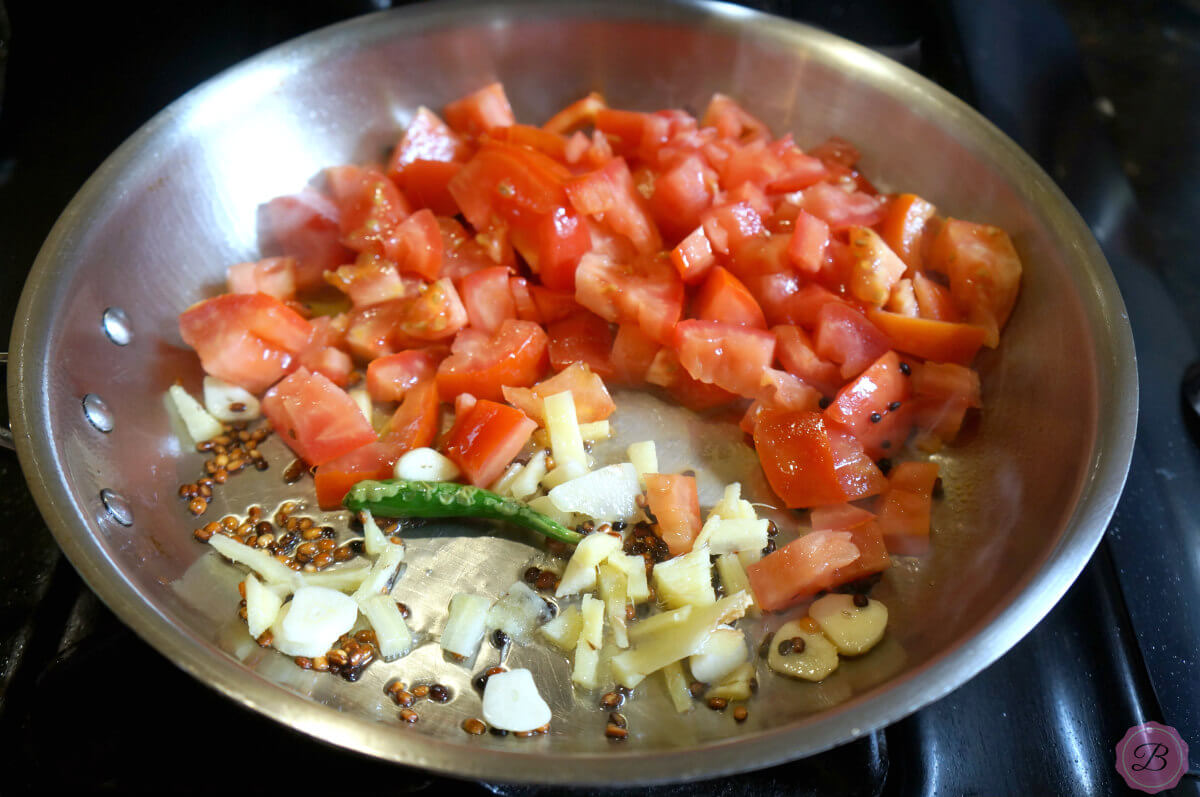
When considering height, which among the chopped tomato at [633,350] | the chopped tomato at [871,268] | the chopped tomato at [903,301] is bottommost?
the chopped tomato at [633,350]

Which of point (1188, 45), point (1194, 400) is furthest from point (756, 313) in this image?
point (1188, 45)

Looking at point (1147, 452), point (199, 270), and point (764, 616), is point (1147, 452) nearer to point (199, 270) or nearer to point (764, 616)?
point (764, 616)

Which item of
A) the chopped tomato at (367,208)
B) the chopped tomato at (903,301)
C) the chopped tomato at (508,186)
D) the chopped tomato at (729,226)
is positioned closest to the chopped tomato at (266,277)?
the chopped tomato at (367,208)

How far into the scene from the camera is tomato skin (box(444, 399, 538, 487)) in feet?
4.98

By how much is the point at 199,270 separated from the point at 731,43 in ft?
4.39

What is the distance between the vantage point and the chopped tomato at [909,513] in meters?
1.47

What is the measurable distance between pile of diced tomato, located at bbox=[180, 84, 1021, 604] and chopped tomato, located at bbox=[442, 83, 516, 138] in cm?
13

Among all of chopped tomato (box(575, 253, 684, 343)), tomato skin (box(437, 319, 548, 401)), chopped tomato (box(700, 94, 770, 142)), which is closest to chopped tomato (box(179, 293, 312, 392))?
tomato skin (box(437, 319, 548, 401))

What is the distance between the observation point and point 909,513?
1.47 meters

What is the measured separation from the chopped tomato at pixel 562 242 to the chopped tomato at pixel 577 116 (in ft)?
1.39

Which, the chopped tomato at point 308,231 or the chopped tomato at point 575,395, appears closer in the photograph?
the chopped tomato at point 575,395

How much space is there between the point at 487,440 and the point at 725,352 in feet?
1.60

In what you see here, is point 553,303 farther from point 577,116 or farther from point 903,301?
point 903,301

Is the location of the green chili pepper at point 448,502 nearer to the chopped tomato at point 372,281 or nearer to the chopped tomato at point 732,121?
the chopped tomato at point 372,281
